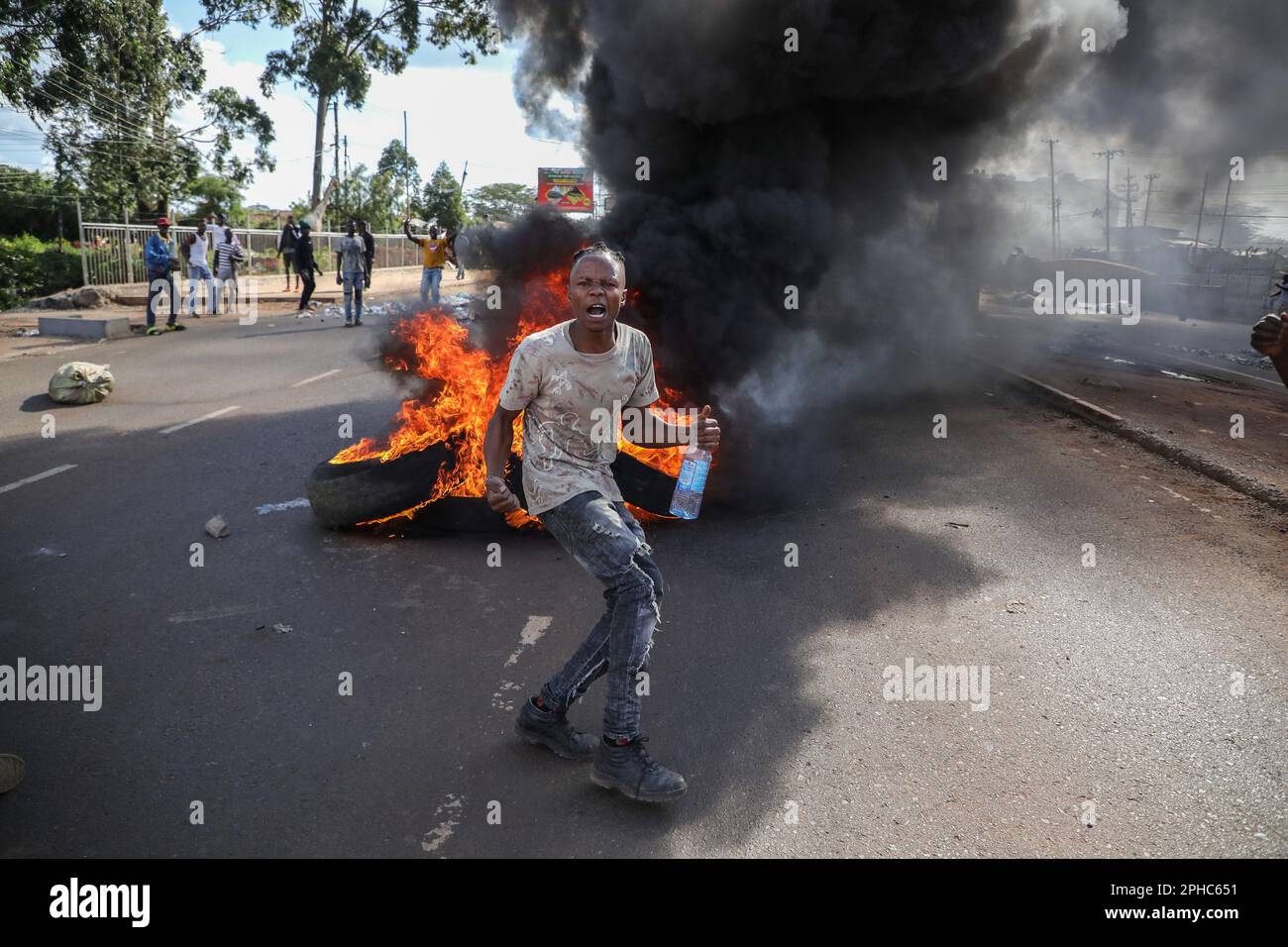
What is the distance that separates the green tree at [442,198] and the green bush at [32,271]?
2367 cm

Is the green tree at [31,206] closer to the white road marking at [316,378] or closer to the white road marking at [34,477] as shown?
the white road marking at [316,378]

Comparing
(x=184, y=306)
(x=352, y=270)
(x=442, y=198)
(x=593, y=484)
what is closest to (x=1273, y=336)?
(x=593, y=484)

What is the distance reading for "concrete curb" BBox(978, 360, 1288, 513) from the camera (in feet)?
22.7

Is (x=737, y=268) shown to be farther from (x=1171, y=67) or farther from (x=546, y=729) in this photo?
(x=1171, y=67)

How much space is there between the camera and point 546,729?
341 cm

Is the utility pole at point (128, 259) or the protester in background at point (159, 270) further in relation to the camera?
the utility pole at point (128, 259)

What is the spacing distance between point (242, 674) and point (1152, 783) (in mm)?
3766

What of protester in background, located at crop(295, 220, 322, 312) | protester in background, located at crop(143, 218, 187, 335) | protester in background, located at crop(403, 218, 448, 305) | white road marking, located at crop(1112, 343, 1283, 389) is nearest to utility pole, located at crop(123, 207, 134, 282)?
protester in background, located at crop(295, 220, 322, 312)

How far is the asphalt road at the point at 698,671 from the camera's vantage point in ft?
9.80

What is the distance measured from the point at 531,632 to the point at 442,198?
4571 centimetres

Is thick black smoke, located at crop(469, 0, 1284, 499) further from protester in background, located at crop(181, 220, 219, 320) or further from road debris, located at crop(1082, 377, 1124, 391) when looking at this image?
protester in background, located at crop(181, 220, 219, 320)

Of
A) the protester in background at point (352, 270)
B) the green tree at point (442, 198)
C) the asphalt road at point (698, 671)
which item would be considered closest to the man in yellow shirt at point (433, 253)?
the protester in background at point (352, 270)

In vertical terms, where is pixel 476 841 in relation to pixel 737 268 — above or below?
below
